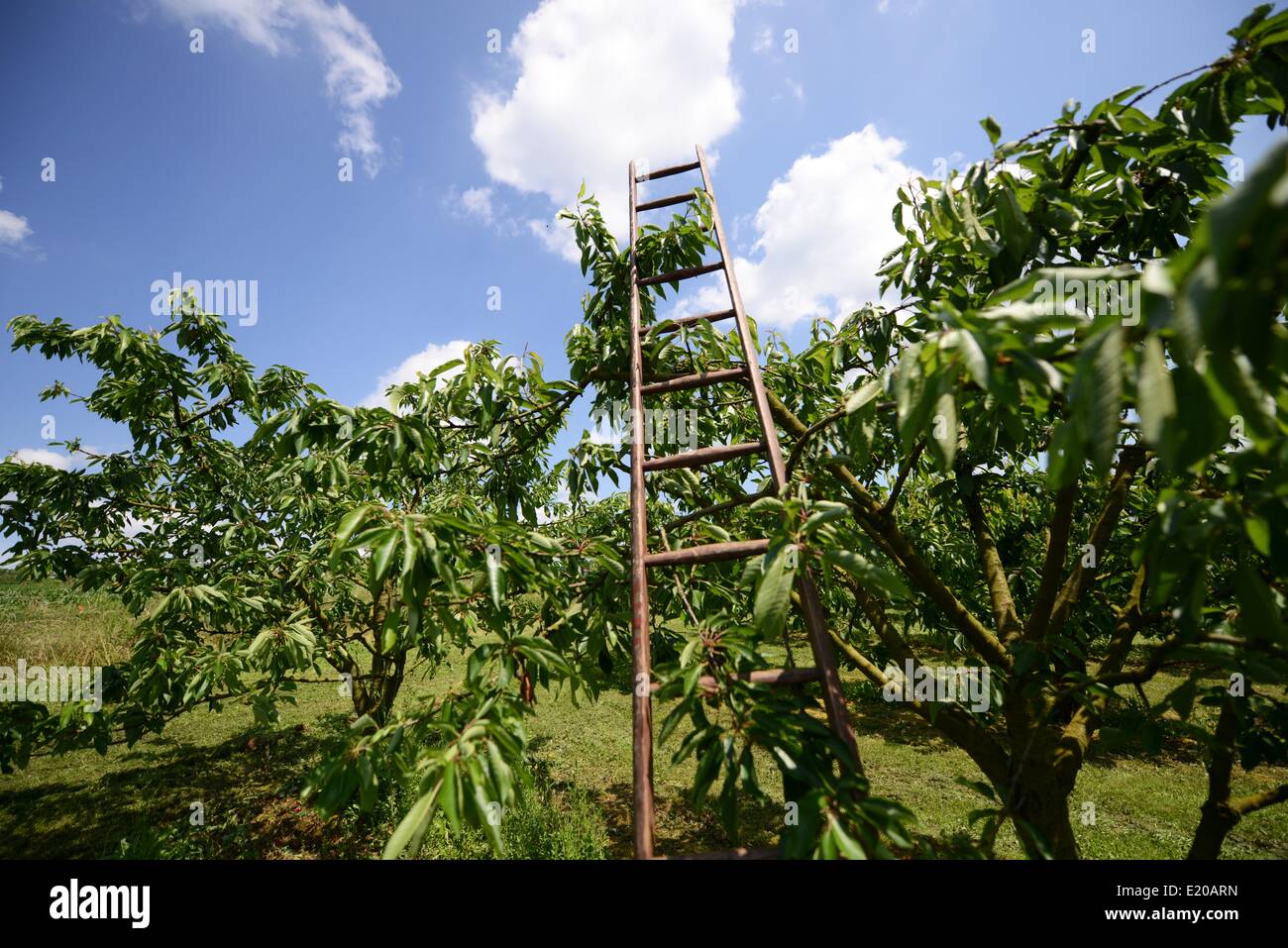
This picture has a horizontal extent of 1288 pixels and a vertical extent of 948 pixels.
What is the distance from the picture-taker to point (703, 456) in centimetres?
212

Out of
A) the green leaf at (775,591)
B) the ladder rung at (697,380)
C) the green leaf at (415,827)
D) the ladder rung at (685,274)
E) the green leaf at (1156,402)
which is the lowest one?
the green leaf at (415,827)

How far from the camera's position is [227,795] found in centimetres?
611

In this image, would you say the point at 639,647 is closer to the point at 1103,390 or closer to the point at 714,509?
the point at 714,509

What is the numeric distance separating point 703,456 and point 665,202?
1.77 metres

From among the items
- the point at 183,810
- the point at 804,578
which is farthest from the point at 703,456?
the point at 183,810

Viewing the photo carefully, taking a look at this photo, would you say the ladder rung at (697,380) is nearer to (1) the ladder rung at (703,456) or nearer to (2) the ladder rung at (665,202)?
(1) the ladder rung at (703,456)

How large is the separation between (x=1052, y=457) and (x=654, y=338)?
2.15 meters

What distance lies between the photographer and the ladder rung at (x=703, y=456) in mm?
2131

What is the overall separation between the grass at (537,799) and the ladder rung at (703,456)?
263cm

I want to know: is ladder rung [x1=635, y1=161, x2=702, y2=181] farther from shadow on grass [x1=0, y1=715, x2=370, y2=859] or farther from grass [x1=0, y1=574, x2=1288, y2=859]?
shadow on grass [x1=0, y1=715, x2=370, y2=859]

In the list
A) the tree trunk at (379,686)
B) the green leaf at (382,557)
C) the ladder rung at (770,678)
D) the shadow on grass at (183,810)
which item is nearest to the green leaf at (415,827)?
the green leaf at (382,557)
